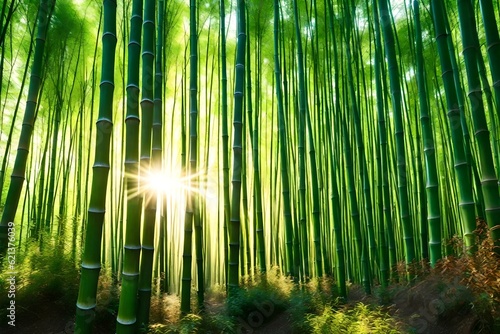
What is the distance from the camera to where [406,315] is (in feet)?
9.12

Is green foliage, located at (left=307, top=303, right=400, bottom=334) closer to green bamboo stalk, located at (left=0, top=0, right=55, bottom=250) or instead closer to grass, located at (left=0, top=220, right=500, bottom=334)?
grass, located at (left=0, top=220, right=500, bottom=334)

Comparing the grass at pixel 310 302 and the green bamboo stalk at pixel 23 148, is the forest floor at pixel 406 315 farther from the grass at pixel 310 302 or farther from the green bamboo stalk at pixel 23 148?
the green bamboo stalk at pixel 23 148

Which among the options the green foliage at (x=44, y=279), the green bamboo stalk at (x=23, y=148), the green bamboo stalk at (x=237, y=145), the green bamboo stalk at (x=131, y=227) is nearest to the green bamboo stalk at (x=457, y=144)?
the green bamboo stalk at (x=237, y=145)

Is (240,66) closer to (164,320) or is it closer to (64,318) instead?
(164,320)

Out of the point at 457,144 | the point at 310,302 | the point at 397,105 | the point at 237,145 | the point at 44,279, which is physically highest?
the point at 397,105

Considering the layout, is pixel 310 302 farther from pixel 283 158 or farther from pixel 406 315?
pixel 283 158

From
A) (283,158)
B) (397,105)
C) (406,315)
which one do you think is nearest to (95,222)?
(406,315)

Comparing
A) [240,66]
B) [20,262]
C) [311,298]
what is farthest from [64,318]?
[240,66]

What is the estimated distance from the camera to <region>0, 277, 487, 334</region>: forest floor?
7.19 feet

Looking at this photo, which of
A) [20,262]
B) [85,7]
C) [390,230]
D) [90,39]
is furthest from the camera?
[90,39]

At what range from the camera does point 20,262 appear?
3.21 metres

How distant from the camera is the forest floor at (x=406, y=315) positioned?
219cm

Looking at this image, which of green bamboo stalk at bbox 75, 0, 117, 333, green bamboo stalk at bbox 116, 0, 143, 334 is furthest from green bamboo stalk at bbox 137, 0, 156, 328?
green bamboo stalk at bbox 75, 0, 117, 333

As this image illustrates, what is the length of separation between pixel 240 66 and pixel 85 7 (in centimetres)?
336
